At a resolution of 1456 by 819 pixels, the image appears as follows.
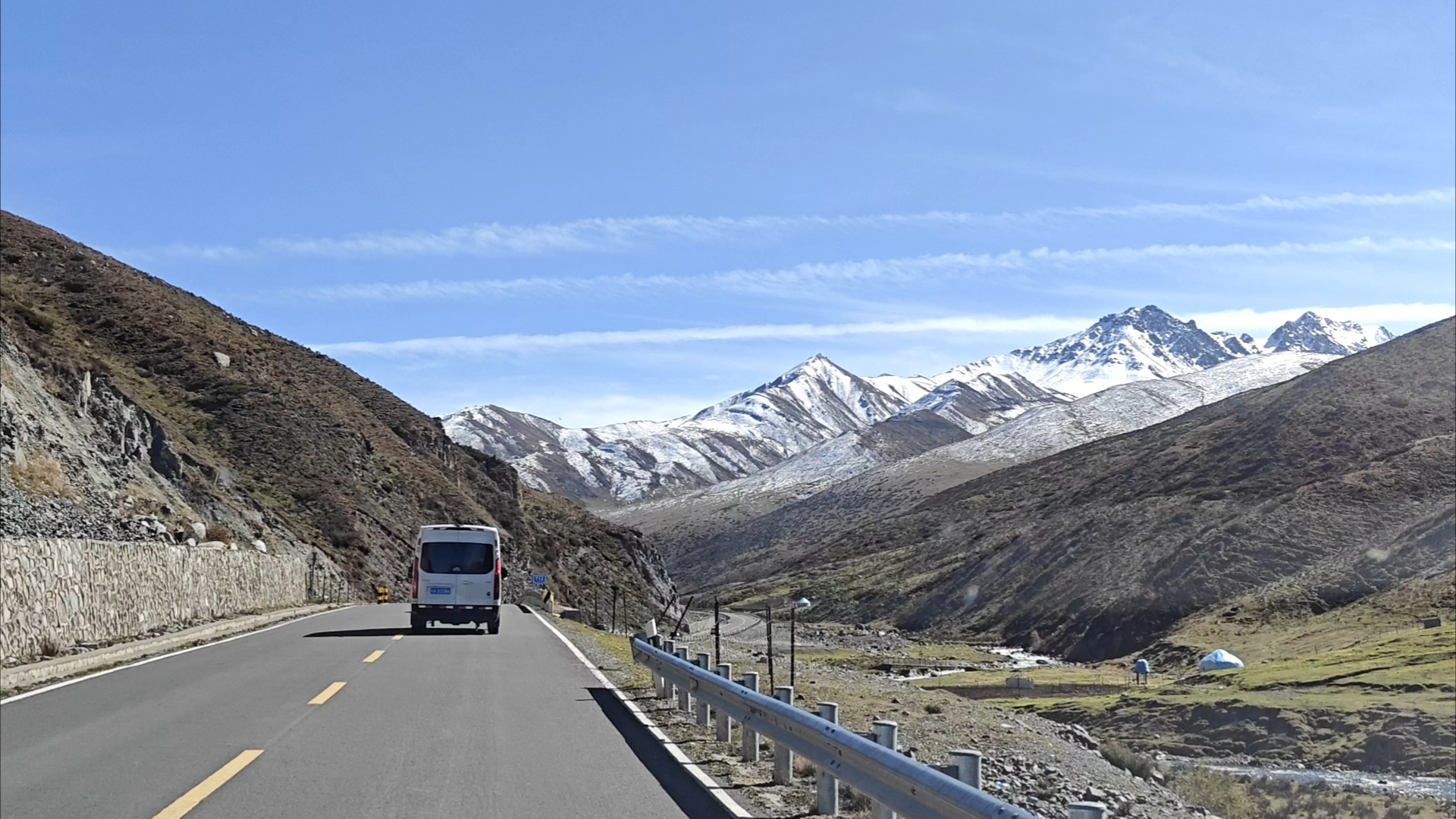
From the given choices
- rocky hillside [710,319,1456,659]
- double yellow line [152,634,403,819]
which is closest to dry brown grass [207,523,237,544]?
double yellow line [152,634,403,819]

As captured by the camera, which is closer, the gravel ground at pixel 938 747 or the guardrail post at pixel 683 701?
the gravel ground at pixel 938 747

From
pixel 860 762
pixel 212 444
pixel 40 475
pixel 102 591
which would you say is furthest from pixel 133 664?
pixel 212 444

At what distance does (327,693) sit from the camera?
1469 centimetres

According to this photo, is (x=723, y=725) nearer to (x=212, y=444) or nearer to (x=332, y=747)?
(x=332, y=747)

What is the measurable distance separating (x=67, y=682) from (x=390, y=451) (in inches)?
2584

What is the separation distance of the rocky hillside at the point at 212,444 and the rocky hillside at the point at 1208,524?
32.5m

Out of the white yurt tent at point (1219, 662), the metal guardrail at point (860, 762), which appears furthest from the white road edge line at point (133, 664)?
the white yurt tent at point (1219, 662)

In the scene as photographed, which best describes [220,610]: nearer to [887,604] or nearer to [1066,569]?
[1066,569]

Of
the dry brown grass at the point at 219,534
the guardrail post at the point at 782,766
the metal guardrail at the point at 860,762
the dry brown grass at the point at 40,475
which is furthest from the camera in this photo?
the dry brown grass at the point at 219,534

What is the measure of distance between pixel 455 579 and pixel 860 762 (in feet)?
74.8

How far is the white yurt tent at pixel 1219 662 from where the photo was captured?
210 ft

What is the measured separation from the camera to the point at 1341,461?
10331 cm

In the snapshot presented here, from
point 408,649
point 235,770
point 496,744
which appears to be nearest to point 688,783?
point 496,744

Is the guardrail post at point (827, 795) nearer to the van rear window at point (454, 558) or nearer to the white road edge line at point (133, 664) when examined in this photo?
the white road edge line at point (133, 664)
